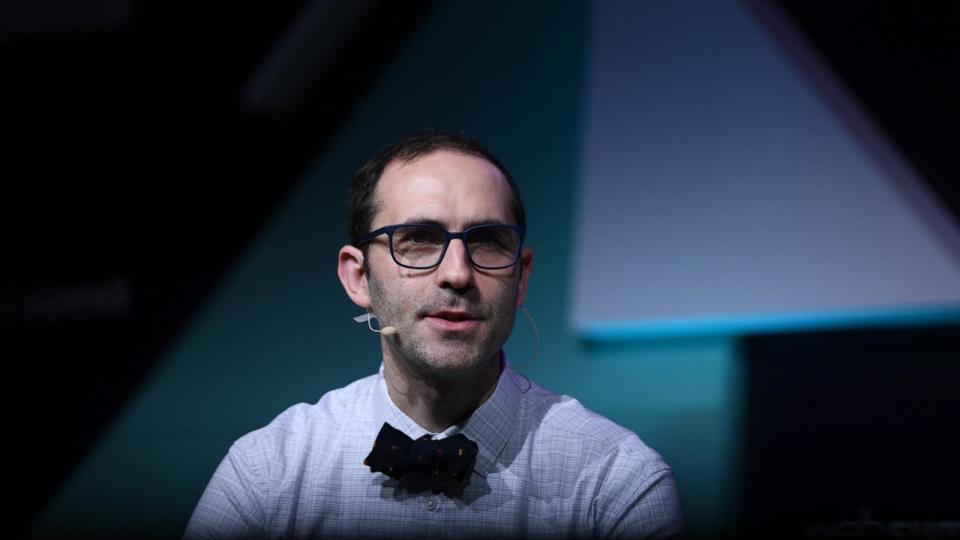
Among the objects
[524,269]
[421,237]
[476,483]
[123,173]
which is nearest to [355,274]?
[421,237]

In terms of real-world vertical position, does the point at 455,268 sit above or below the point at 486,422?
above

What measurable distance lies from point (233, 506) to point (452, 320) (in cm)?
58

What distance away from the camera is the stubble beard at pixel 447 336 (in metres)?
1.91

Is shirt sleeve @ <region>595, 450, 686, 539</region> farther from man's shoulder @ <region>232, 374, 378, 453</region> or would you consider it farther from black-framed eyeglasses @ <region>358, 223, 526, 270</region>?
man's shoulder @ <region>232, 374, 378, 453</region>

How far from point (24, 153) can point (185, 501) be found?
154 cm

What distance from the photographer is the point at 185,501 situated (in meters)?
3.15

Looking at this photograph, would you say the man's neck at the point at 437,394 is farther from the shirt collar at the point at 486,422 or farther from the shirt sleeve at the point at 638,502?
the shirt sleeve at the point at 638,502

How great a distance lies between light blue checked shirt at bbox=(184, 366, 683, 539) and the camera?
6.35 feet

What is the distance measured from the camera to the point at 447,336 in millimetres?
1908

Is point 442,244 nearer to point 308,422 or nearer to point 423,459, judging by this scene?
point 423,459

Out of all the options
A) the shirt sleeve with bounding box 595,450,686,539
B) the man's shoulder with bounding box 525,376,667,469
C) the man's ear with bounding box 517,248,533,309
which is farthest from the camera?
the man's ear with bounding box 517,248,533,309

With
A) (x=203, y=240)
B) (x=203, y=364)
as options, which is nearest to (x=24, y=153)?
(x=203, y=240)

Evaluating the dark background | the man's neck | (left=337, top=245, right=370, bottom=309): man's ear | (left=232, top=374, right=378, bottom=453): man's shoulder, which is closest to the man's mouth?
the man's neck

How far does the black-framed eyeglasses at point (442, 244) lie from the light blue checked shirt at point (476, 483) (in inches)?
Answer: 10.5
